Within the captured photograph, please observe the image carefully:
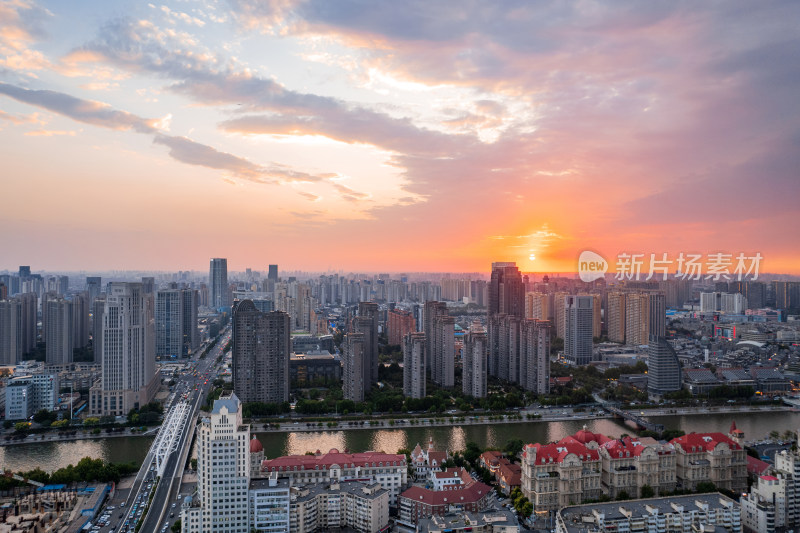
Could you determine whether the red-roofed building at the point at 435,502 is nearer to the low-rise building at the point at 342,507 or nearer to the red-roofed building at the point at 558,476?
the low-rise building at the point at 342,507

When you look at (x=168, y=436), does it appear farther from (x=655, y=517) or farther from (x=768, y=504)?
(x=768, y=504)

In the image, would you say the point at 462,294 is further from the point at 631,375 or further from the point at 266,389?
the point at 266,389

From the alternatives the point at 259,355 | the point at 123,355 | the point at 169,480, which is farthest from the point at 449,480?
the point at 123,355

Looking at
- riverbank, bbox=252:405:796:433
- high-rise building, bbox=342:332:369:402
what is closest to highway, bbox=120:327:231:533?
riverbank, bbox=252:405:796:433

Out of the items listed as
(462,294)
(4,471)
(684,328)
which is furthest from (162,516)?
(462,294)

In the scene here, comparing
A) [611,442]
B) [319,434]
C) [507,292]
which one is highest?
[507,292]

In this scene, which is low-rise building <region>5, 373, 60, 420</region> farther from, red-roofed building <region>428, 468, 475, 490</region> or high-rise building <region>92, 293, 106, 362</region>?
red-roofed building <region>428, 468, 475, 490</region>
